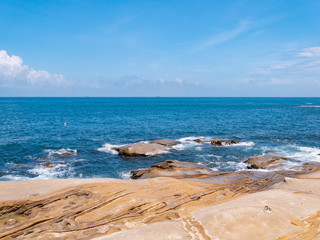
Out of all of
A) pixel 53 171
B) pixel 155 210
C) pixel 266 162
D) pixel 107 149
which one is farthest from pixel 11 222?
pixel 266 162

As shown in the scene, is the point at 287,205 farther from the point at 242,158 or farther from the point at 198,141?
the point at 198,141

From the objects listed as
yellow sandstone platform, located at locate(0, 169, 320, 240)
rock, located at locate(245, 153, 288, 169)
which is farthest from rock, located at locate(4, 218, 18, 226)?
rock, located at locate(245, 153, 288, 169)

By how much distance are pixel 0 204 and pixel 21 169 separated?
1746 cm

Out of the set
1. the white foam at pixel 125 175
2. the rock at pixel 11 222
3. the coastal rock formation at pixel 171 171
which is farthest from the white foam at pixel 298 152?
the rock at pixel 11 222

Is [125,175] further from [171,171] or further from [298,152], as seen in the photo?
[298,152]

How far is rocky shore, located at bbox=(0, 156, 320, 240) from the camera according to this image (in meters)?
12.3

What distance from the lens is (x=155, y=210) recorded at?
1531 cm

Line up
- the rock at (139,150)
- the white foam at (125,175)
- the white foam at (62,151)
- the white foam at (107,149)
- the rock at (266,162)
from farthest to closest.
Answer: the white foam at (107,149), the white foam at (62,151), the rock at (139,150), the rock at (266,162), the white foam at (125,175)

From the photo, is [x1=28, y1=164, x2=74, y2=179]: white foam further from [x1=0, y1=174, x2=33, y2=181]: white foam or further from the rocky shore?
the rocky shore

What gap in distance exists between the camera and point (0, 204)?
15.9 metres

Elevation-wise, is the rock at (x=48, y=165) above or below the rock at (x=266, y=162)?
below

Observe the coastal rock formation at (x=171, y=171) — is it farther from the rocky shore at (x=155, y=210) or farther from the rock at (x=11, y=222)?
the rock at (x=11, y=222)

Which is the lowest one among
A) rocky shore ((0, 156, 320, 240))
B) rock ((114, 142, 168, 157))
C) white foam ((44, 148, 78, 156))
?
white foam ((44, 148, 78, 156))

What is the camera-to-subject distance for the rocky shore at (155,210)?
12297mm
